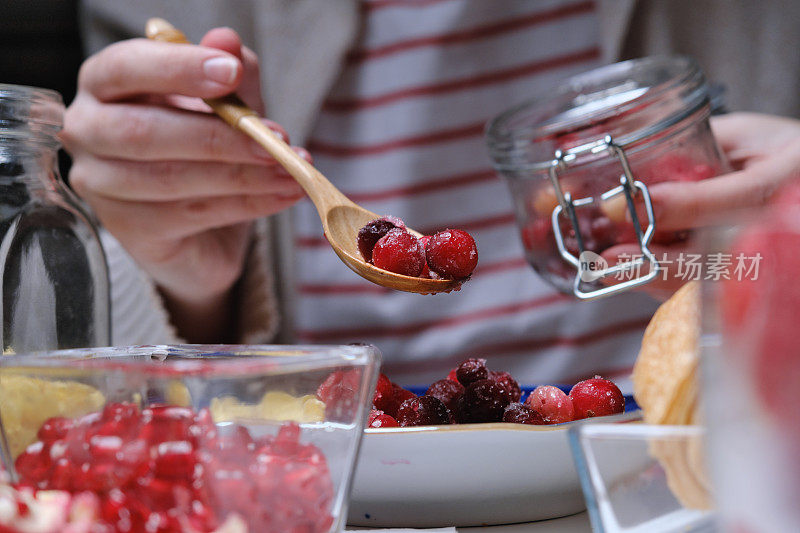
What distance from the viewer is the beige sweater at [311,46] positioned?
1.00 metres

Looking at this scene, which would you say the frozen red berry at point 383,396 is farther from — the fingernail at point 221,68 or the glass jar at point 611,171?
A: the fingernail at point 221,68

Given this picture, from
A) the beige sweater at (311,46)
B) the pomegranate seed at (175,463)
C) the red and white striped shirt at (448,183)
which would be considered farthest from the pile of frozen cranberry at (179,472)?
the red and white striped shirt at (448,183)

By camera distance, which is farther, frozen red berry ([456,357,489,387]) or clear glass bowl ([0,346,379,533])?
frozen red berry ([456,357,489,387])

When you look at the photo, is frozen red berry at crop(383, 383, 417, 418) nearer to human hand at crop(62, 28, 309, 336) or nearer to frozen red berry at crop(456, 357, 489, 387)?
frozen red berry at crop(456, 357, 489, 387)

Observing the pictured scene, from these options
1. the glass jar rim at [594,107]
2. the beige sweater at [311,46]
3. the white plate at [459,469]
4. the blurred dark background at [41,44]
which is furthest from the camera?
the blurred dark background at [41,44]

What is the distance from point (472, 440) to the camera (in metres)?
0.36

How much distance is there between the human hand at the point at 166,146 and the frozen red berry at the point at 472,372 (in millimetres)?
283

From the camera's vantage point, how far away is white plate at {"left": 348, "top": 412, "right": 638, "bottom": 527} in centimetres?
36

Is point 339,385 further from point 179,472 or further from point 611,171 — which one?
point 611,171

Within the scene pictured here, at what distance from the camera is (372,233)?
0.49 m

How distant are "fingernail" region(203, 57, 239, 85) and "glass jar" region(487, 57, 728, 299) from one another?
0.26 meters

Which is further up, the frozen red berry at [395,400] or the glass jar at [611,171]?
the glass jar at [611,171]

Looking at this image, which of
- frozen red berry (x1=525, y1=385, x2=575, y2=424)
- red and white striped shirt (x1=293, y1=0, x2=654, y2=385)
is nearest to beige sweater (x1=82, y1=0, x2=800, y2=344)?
red and white striped shirt (x1=293, y1=0, x2=654, y2=385)

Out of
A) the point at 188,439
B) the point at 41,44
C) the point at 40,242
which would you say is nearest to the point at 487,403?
the point at 188,439
